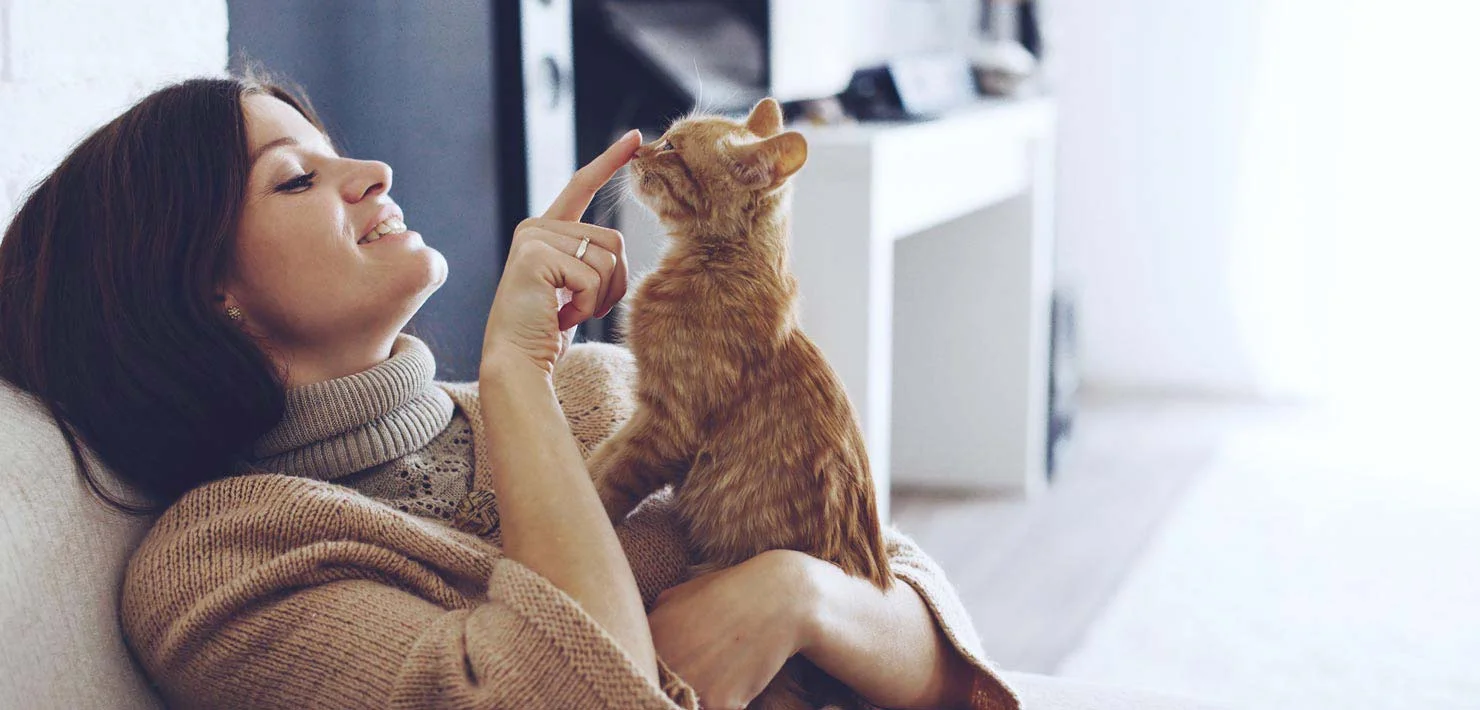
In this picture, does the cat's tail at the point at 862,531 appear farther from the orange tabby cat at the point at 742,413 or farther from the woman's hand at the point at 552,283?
the woman's hand at the point at 552,283

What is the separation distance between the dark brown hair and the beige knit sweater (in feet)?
0.18

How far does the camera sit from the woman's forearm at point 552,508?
932 mm

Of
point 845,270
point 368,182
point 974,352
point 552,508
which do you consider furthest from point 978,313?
point 552,508

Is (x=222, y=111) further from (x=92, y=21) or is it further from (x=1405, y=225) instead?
(x=1405, y=225)

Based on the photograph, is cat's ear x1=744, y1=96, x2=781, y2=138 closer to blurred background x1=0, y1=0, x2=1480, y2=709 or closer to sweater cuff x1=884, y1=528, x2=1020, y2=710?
sweater cuff x1=884, y1=528, x2=1020, y2=710

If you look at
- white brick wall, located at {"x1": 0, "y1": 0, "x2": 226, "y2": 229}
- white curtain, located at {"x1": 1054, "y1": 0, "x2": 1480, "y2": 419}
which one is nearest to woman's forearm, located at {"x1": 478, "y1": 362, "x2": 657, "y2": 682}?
white brick wall, located at {"x1": 0, "y1": 0, "x2": 226, "y2": 229}

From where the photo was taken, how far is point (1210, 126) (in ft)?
13.7

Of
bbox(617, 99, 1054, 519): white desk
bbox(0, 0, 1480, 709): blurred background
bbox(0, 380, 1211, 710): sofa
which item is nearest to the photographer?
bbox(0, 380, 1211, 710): sofa

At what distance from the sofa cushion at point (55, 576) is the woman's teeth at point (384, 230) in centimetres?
29

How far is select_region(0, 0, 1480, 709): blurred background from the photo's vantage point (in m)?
2.00

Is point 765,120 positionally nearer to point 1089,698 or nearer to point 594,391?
point 594,391

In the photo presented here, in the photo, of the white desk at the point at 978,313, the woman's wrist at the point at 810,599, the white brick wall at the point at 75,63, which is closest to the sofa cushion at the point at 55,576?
the white brick wall at the point at 75,63

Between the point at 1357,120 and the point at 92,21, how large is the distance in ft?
12.1

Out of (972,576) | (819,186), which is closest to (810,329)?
(819,186)
